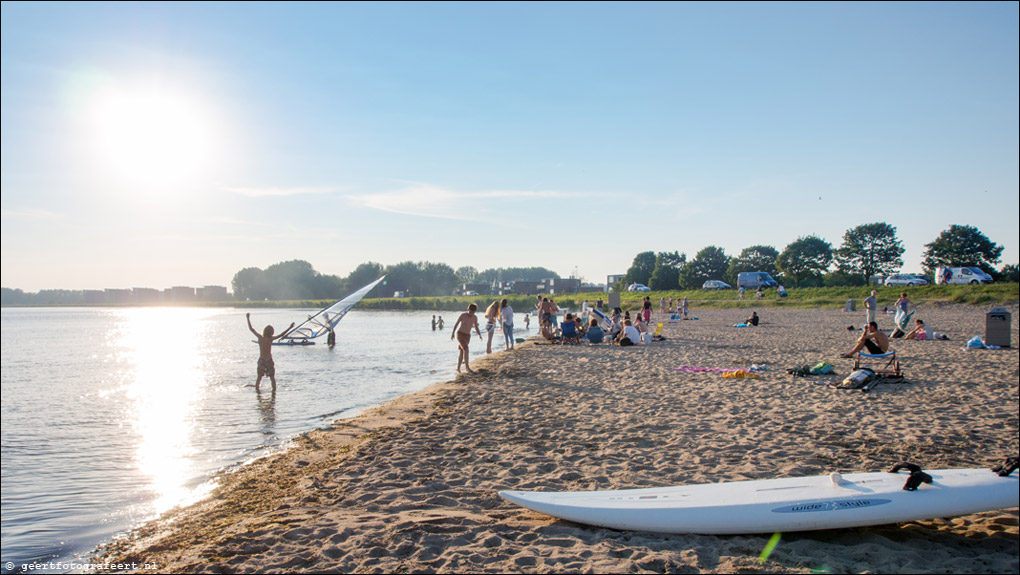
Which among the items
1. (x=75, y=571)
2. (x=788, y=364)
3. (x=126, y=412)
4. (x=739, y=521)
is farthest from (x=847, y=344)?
(x=126, y=412)

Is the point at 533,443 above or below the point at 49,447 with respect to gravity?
above

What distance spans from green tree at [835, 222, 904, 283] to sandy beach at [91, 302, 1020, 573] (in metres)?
65.8

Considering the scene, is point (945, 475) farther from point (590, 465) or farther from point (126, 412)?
point (126, 412)

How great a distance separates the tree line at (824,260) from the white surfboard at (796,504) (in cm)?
4227

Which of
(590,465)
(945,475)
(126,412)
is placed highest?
(945,475)

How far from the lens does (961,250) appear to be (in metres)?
54.6

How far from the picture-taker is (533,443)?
261 inches

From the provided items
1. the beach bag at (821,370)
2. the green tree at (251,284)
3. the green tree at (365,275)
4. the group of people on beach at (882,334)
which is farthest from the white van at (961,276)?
the green tree at (251,284)

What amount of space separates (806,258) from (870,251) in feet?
23.2

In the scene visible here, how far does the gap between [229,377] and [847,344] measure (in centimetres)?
1849

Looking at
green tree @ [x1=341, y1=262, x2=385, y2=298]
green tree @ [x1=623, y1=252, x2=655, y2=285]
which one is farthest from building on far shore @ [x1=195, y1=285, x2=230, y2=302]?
green tree @ [x1=623, y1=252, x2=655, y2=285]

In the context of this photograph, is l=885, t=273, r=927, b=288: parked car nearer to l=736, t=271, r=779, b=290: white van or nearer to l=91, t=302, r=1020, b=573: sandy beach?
l=736, t=271, r=779, b=290: white van

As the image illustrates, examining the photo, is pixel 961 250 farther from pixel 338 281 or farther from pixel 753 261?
pixel 338 281

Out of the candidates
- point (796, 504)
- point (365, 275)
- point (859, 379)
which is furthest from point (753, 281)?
point (365, 275)
